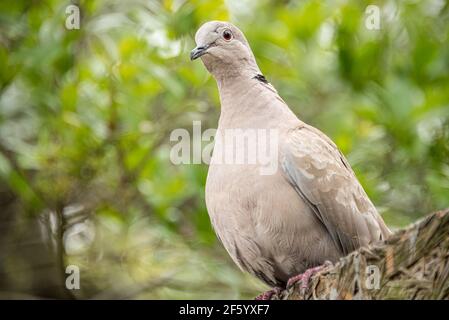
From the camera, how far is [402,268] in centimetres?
277

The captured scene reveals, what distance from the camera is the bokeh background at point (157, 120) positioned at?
524cm

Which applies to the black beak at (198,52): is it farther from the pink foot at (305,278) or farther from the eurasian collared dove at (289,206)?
the pink foot at (305,278)

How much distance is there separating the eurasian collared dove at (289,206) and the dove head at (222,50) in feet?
1.32

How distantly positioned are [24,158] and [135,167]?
0.64 metres

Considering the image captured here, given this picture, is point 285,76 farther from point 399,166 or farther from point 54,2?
point 54,2

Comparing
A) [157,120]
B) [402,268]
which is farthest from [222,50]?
[402,268]

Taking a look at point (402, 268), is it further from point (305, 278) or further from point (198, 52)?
point (198, 52)

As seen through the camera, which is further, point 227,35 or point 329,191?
point 227,35

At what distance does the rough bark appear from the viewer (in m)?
2.65

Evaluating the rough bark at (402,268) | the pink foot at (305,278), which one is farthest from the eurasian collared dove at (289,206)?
the rough bark at (402,268)

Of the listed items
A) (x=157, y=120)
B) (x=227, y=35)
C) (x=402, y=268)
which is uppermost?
(x=227, y=35)

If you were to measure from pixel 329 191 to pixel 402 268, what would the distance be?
3.86ft

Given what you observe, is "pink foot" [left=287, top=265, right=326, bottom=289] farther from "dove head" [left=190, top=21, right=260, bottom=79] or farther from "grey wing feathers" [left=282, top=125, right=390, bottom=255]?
"dove head" [left=190, top=21, right=260, bottom=79]

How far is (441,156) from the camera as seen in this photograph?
5.19 metres
